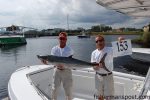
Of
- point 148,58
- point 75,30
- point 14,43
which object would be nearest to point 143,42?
point 14,43

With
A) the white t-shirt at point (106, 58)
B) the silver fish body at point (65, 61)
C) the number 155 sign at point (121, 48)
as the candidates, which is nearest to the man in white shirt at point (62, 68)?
the silver fish body at point (65, 61)

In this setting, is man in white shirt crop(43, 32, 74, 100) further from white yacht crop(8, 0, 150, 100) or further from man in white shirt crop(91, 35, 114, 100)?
man in white shirt crop(91, 35, 114, 100)

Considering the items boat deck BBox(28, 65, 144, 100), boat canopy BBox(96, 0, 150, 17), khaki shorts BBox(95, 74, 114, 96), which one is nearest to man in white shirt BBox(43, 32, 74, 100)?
khaki shorts BBox(95, 74, 114, 96)

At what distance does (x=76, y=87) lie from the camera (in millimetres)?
8414

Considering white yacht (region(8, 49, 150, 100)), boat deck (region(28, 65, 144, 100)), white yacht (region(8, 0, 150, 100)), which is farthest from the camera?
boat deck (region(28, 65, 144, 100))

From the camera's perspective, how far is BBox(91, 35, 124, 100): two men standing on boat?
5.94 meters

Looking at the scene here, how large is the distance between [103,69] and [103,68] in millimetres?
86

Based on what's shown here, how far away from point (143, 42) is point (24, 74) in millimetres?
44857

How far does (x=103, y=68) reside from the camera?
5.89 metres

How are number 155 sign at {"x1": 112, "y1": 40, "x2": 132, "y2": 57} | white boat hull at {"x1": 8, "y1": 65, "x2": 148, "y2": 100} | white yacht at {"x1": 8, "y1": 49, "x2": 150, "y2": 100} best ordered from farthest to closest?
white boat hull at {"x1": 8, "y1": 65, "x2": 148, "y2": 100}, white yacht at {"x1": 8, "y1": 49, "x2": 150, "y2": 100}, number 155 sign at {"x1": 112, "y1": 40, "x2": 132, "y2": 57}

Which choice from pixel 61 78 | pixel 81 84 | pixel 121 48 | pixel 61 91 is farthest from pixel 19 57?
pixel 121 48

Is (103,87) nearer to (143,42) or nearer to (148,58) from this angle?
(148,58)

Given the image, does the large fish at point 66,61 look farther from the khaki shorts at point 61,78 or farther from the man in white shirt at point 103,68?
the khaki shorts at point 61,78

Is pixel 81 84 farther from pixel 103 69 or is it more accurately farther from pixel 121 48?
pixel 103 69
